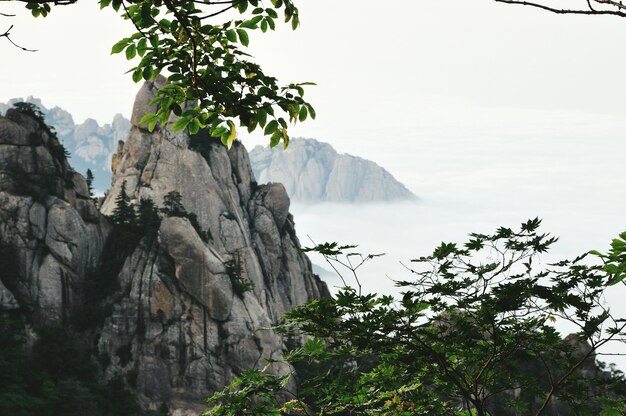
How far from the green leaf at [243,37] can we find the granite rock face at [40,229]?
46.8 metres

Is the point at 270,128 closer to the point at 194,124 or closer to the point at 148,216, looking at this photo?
the point at 194,124

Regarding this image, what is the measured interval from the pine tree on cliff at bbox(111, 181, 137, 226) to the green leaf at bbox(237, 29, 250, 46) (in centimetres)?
5342

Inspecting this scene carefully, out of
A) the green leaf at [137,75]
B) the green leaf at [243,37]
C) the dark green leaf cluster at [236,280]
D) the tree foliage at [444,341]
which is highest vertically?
the green leaf at [243,37]

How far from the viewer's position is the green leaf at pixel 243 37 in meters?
5.47

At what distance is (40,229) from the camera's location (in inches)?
1957

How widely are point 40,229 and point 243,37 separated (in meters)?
50.0

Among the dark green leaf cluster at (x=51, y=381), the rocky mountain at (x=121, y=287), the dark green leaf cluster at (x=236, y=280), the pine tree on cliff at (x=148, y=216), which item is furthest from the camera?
the pine tree on cliff at (x=148, y=216)

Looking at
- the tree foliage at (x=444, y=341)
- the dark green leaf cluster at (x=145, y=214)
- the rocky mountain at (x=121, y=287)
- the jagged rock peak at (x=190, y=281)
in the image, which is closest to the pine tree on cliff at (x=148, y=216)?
the dark green leaf cluster at (x=145, y=214)

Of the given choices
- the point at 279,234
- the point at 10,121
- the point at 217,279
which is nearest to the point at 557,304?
the point at 217,279

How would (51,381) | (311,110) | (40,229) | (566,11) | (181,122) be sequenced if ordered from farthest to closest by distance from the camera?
(40,229)
(51,381)
(311,110)
(181,122)
(566,11)

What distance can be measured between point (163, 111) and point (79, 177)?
57.1 metres

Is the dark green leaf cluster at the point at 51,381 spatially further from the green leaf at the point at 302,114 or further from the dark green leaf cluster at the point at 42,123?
the green leaf at the point at 302,114

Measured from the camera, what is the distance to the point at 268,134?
523cm

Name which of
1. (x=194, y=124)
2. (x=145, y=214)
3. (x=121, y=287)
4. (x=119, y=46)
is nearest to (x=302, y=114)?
(x=194, y=124)
